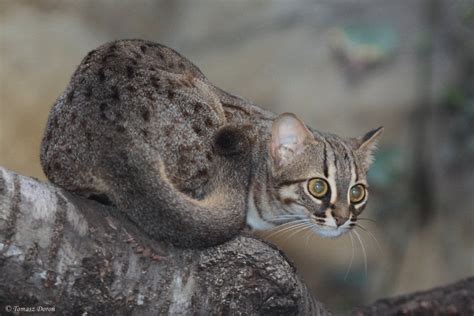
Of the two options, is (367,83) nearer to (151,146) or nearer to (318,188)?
(318,188)

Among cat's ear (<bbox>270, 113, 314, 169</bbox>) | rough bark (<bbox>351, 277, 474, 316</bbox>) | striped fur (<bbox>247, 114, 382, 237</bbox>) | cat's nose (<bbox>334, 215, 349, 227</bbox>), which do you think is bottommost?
rough bark (<bbox>351, 277, 474, 316</bbox>)

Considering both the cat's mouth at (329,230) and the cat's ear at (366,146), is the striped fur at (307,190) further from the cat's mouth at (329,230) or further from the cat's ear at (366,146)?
the cat's ear at (366,146)

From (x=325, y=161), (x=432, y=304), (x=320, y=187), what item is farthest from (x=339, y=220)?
(x=432, y=304)

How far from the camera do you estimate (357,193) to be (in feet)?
15.5

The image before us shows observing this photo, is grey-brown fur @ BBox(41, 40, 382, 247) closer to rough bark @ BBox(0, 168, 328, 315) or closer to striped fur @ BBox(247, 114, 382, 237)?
rough bark @ BBox(0, 168, 328, 315)

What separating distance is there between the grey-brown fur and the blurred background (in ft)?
14.9

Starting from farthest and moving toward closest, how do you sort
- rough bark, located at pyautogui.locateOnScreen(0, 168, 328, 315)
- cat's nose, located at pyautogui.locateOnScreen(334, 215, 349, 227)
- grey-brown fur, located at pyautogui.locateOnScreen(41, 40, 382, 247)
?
cat's nose, located at pyautogui.locateOnScreen(334, 215, 349, 227) → grey-brown fur, located at pyautogui.locateOnScreen(41, 40, 382, 247) → rough bark, located at pyautogui.locateOnScreen(0, 168, 328, 315)

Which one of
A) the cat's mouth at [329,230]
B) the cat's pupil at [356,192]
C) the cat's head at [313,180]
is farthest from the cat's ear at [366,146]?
the cat's mouth at [329,230]

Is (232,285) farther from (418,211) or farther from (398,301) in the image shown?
(418,211)

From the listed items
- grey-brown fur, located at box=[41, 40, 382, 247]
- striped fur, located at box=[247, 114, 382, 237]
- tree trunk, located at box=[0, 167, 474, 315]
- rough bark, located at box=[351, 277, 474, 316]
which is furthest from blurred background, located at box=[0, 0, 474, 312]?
tree trunk, located at box=[0, 167, 474, 315]

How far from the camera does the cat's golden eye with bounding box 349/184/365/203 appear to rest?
4688 millimetres

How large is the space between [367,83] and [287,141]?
4.47 meters

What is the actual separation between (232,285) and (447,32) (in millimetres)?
6293

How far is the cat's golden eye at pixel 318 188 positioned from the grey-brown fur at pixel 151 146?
0.44 m
